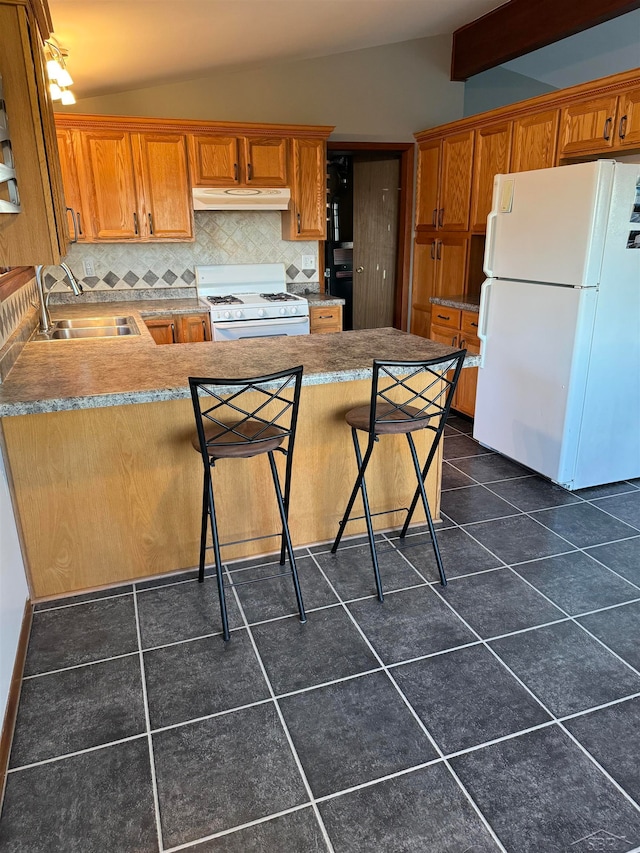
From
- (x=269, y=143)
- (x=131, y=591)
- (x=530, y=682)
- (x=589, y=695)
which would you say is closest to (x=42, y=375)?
(x=131, y=591)

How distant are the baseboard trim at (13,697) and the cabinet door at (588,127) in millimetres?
3751

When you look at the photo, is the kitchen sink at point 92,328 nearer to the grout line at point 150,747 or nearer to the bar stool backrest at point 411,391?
the bar stool backrest at point 411,391

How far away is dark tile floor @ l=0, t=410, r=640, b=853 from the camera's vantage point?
1.47m

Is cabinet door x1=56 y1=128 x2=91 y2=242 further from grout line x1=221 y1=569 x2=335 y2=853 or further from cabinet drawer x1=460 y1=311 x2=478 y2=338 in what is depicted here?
grout line x1=221 y1=569 x2=335 y2=853

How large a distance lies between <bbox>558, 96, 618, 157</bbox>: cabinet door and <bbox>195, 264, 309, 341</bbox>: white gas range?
6.60 ft

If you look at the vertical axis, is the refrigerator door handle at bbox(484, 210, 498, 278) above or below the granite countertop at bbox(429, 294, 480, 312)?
above

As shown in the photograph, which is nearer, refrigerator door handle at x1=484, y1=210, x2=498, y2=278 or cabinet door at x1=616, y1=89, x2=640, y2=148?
cabinet door at x1=616, y1=89, x2=640, y2=148

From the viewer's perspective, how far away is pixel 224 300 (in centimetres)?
448

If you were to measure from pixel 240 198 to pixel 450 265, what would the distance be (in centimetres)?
178

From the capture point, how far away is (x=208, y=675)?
196 centimetres

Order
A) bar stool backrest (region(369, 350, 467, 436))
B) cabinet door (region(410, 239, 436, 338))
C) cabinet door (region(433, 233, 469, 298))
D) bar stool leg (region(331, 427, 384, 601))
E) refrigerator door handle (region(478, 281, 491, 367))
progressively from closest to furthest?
1. bar stool backrest (region(369, 350, 467, 436))
2. bar stool leg (region(331, 427, 384, 601))
3. refrigerator door handle (region(478, 281, 491, 367))
4. cabinet door (region(433, 233, 469, 298))
5. cabinet door (region(410, 239, 436, 338))

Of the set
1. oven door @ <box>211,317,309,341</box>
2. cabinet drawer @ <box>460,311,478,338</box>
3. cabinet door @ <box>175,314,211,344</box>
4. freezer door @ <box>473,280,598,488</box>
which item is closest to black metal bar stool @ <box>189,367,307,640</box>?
freezer door @ <box>473,280,598,488</box>

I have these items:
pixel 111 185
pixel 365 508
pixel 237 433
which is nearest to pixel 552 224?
pixel 365 508

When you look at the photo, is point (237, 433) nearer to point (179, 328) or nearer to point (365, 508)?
point (365, 508)
